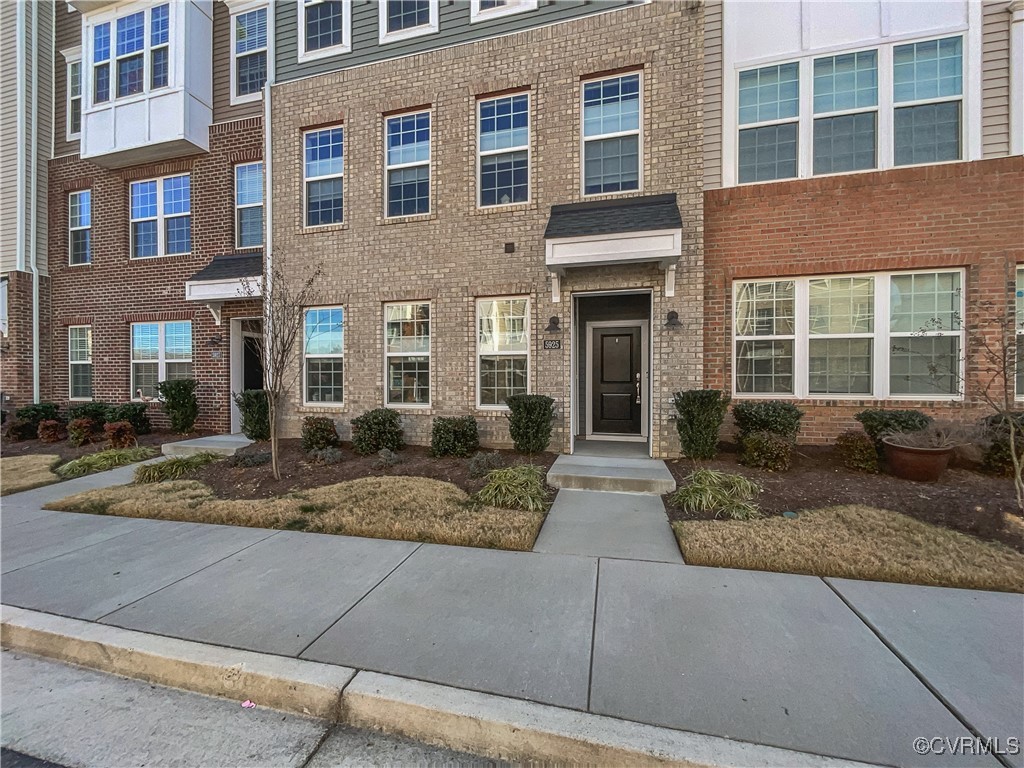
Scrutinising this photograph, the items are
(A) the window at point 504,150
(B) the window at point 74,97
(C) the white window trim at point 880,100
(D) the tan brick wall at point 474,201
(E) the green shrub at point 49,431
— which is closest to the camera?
(C) the white window trim at point 880,100

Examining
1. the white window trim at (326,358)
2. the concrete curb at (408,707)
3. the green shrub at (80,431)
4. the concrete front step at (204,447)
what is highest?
the white window trim at (326,358)

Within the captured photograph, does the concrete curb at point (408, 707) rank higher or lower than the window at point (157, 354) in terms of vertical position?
lower

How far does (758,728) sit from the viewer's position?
191cm

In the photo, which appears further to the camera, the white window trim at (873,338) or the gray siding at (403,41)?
the gray siding at (403,41)

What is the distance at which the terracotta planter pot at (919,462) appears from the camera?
514 cm

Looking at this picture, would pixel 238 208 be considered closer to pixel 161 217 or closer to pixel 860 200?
A: pixel 161 217

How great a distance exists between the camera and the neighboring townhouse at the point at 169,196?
373 inches

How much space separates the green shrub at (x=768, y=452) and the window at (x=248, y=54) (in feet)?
40.7

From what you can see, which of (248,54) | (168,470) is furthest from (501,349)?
(248,54)

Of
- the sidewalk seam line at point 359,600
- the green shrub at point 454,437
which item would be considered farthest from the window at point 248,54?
the sidewalk seam line at point 359,600

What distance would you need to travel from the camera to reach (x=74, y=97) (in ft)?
36.8

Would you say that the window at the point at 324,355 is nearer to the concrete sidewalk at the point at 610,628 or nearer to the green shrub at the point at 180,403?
the green shrub at the point at 180,403

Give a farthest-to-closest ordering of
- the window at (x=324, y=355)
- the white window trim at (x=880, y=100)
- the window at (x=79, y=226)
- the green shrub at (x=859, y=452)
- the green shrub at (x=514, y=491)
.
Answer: the window at (x=79, y=226), the window at (x=324, y=355), the white window trim at (x=880, y=100), the green shrub at (x=859, y=452), the green shrub at (x=514, y=491)

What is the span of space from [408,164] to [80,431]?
29.0 ft
